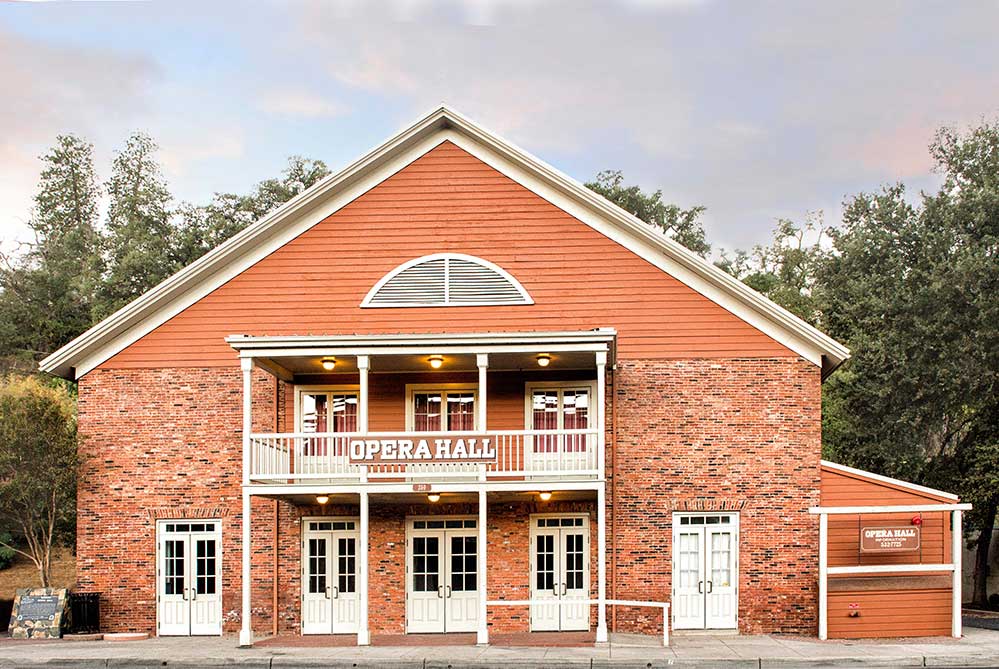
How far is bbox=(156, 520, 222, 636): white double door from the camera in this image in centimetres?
2208

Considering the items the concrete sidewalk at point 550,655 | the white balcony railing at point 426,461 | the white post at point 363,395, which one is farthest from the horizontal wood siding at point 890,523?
the white post at point 363,395

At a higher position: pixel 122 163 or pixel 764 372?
pixel 122 163

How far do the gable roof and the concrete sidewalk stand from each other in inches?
219

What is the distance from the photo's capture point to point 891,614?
2083 cm

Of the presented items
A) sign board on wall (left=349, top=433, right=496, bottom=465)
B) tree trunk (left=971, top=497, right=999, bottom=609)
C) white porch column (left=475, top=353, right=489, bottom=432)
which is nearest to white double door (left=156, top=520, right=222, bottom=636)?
sign board on wall (left=349, top=433, right=496, bottom=465)

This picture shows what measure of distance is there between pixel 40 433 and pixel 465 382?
27.4 feet

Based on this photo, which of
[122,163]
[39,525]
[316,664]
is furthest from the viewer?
[122,163]

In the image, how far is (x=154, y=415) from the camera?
74.0ft

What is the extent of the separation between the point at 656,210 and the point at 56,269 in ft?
86.0

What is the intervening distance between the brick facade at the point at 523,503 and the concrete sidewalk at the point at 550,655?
1522 millimetres

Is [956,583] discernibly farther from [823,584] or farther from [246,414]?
[246,414]

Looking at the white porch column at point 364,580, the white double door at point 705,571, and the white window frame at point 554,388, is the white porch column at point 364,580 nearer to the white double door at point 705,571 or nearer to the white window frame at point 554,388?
the white window frame at point 554,388

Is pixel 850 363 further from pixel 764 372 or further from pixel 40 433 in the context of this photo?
pixel 40 433

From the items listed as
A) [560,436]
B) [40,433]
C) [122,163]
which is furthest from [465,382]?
[122,163]
